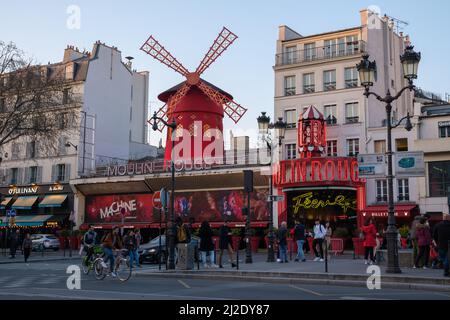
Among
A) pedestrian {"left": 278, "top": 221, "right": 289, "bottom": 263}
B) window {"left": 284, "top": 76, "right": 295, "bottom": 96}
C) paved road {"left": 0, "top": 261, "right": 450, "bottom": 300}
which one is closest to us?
paved road {"left": 0, "top": 261, "right": 450, "bottom": 300}

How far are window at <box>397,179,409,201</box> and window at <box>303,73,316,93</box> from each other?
274 inches

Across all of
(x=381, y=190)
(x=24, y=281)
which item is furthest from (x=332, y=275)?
(x=381, y=190)

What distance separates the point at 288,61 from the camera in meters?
31.7

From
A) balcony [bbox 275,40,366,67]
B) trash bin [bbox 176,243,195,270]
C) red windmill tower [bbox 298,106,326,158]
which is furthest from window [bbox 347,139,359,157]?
trash bin [bbox 176,243,195,270]

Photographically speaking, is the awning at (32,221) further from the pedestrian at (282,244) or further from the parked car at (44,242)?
the pedestrian at (282,244)

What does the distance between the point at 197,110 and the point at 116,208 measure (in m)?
8.16

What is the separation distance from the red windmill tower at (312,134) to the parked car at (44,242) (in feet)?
51.6

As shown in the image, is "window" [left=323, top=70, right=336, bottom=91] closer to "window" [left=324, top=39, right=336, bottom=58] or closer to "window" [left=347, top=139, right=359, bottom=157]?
"window" [left=324, top=39, right=336, bottom=58]

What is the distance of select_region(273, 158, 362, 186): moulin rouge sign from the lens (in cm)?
2717

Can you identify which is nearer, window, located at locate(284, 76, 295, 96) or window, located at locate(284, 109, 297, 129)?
window, located at locate(284, 109, 297, 129)

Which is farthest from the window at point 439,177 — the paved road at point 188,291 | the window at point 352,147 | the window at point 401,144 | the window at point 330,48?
the paved road at point 188,291

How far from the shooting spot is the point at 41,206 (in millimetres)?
37125
